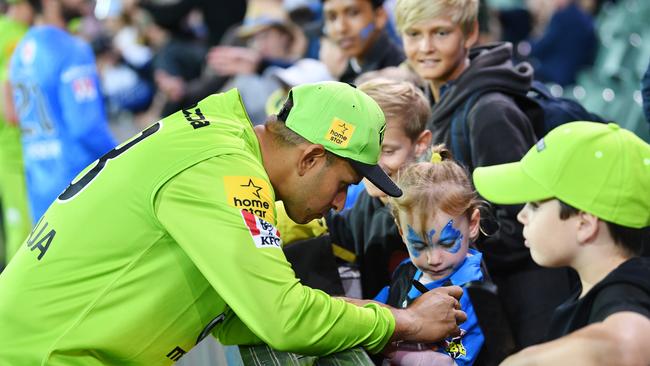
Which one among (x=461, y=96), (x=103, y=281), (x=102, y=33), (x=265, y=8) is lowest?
(x=102, y=33)

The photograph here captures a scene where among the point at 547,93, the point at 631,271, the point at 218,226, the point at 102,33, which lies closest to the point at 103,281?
the point at 218,226

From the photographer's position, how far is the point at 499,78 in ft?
14.2

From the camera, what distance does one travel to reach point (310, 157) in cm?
329

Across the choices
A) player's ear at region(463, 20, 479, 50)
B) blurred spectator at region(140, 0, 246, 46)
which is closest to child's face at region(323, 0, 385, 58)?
player's ear at region(463, 20, 479, 50)

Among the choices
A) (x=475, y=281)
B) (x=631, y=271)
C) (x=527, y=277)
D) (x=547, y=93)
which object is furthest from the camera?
(x=547, y=93)

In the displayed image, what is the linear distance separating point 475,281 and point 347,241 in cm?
87

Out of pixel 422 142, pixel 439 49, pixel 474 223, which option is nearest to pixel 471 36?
pixel 439 49

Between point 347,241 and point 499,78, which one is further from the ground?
point 499,78

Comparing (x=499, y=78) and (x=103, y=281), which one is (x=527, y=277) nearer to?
(x=499, y=78)

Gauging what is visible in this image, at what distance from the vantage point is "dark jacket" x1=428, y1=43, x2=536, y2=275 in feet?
13.3

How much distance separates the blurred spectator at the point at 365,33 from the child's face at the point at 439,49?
1.16 m

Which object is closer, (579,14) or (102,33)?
(579,14)

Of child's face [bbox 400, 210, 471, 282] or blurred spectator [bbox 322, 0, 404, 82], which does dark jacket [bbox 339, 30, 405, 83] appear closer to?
blurred spectator [bbox 322, 0, 404, 82]

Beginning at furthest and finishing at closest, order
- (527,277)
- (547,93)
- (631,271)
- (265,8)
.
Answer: (265,8), (547,93), (527,277), (631,271)
